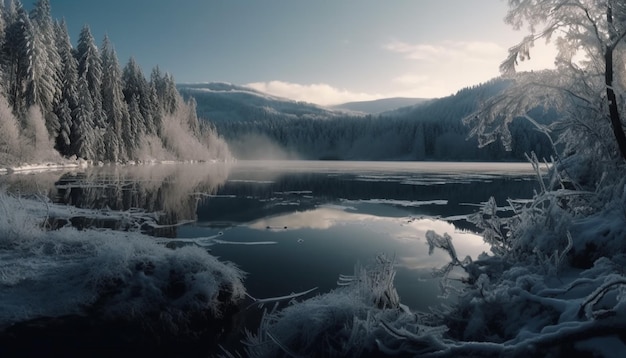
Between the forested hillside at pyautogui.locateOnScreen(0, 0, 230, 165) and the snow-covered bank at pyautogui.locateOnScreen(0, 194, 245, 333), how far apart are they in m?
37.0

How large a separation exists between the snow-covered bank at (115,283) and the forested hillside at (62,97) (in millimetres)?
36977

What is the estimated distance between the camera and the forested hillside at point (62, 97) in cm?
4212

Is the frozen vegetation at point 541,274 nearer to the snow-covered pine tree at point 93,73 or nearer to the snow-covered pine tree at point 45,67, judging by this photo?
the snow-covered pine tree at point 45,67

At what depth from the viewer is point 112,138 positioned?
5694 cm

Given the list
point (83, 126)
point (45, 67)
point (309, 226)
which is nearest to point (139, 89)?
point (83, 126)

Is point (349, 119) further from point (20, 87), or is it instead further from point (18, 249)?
point (18, 249)

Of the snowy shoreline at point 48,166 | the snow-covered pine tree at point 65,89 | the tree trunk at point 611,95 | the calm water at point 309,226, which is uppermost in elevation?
the snow-covered pine tree at point 65,89

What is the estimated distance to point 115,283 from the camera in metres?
7.46

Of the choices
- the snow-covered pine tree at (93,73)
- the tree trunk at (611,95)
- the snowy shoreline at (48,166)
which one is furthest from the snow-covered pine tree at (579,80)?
the snow-covered pine tree at (93,73)

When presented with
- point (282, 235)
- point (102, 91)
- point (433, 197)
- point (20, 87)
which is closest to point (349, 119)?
point (102, 91)

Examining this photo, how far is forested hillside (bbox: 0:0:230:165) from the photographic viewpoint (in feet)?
138

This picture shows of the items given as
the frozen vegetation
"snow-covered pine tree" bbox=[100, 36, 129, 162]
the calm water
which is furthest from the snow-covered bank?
"snow-covered pine tree" bbox=[100, 36, 129, 162]

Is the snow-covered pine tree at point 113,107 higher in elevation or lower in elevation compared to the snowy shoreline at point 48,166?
higher

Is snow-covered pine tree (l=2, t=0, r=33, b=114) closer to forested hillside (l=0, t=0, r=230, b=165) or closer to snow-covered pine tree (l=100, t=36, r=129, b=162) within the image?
forested hillside (l=0, t=0, r=230, b=165)
